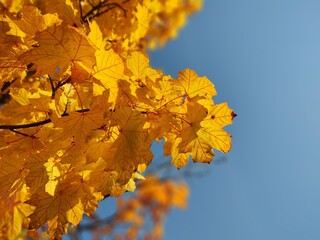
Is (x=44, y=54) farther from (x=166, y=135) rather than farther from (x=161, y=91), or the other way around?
(x=166, y=135)

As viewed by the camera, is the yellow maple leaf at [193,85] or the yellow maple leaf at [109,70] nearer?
the yellow maple leaf at [109,70]

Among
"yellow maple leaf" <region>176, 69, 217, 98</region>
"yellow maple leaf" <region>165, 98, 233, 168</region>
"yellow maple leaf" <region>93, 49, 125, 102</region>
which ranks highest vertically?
"yellow maple leaf" <region>176, 69, 217, 98</region>

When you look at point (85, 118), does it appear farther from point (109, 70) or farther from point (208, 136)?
point (208, 136)

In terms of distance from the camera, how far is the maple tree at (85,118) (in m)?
0.89

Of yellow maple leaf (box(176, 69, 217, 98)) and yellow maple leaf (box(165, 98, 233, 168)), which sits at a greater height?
yellow maple leaf (box(176, 69, 217, 98))

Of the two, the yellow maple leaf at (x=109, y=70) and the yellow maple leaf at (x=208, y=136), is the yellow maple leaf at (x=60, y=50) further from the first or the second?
the yellow maple leaf at (x=208, y=136)

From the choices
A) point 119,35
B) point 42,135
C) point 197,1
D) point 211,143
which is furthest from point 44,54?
point 197,1

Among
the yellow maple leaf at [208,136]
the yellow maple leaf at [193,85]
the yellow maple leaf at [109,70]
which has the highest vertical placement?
the yellow maple leaf at [193,85]

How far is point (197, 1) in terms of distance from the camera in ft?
21.2

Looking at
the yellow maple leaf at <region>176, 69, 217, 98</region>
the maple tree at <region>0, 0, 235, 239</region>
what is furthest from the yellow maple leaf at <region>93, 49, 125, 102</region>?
the yellow maple leaf at <region>176, 69, 217, 98</region>

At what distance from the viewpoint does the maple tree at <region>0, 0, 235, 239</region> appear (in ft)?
2.92

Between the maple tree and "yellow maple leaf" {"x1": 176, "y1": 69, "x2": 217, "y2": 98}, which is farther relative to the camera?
"yellow maple leaf" {"x1": 176, "y1": 69, "x2": 217, "y2": 98}

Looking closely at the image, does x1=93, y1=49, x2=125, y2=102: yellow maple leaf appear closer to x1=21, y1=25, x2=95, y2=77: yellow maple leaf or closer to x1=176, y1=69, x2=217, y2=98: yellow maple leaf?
x1=21, y1=25, x2=95, y2=77: yellow maple leaf

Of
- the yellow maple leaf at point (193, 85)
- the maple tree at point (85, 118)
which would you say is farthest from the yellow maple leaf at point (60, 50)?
the yellow maple leaf at point (193, 85)
